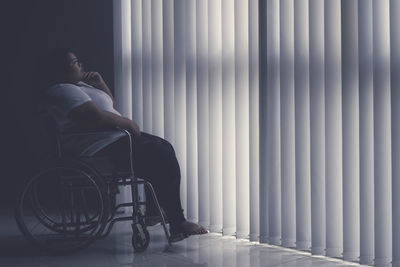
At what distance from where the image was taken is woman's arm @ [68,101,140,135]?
2961mm

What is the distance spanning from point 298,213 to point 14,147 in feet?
7.46

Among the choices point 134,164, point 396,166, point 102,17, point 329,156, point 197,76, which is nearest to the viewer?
point 396,166

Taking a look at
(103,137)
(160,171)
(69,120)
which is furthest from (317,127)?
(69,120)

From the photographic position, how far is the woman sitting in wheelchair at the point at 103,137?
298 cm

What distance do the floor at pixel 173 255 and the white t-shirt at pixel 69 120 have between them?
488mm

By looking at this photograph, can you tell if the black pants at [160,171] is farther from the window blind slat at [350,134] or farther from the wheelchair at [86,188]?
the window blind slat at [350,134]

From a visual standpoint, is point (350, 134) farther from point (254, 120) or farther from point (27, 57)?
point (27, 57)

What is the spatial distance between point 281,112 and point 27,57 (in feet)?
7.02

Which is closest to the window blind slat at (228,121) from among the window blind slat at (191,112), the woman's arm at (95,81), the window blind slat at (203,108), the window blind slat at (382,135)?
the window blind slat at (203,108)

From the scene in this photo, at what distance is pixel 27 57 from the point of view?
4465mm

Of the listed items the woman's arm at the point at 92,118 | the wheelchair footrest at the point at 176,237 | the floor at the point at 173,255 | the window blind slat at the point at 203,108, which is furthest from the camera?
the window blind slat at the point at 203,108

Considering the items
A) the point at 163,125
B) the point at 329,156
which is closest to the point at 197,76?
the point at 163,125

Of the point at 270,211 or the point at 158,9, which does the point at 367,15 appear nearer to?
the point at 270,211

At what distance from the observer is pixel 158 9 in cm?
369
